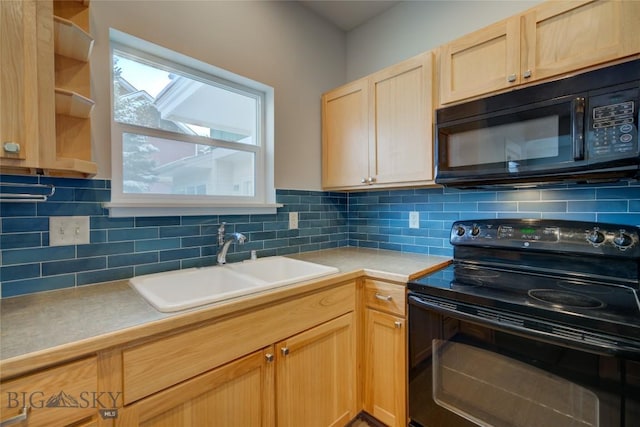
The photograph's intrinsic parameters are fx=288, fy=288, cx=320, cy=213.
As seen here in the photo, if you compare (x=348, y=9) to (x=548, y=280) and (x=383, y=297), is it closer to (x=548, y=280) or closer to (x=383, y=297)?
(x=383, y=297)

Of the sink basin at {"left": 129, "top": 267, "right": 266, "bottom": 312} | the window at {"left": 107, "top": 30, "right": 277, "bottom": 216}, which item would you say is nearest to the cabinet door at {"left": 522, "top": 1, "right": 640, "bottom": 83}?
the window at {"left": 107, "top": 30, "right": 277, "bottom": 216}

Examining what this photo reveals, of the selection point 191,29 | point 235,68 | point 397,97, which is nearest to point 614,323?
point 397,97

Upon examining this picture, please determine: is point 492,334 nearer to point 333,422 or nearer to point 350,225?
point 333,422

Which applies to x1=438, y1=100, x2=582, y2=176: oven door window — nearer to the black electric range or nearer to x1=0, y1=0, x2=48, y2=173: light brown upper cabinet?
the black electric range

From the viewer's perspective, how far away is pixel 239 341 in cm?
104

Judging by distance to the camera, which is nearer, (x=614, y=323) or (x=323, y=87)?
(x=614, y=323)

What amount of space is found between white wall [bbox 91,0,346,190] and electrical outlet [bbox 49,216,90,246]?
0.22 m

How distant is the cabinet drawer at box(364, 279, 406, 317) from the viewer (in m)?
1.39

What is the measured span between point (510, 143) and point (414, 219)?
827 mm

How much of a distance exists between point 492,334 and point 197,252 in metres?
1.42

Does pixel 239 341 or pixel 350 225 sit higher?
pixel 350 225

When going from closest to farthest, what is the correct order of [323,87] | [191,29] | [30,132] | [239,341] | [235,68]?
[30,132] → [239,341] → [191,29] → [235,68] → [323,87]

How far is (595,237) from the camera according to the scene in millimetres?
1289

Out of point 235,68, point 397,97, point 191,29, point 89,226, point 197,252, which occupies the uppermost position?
point 191,29
